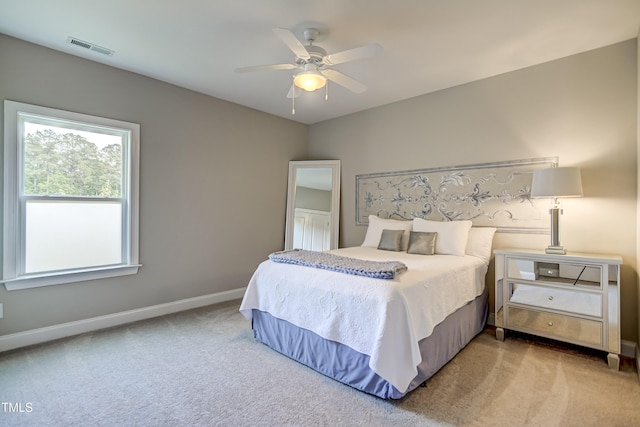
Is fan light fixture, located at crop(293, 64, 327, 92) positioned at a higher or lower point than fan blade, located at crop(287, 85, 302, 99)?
lower

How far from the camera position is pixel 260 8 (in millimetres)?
2279

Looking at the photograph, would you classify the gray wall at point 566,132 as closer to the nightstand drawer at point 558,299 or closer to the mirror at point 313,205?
the nightstand drawer at point 558,299

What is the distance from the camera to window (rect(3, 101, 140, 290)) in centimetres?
Result: 272

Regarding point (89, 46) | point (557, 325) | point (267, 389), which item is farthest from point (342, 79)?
point (557, 325)

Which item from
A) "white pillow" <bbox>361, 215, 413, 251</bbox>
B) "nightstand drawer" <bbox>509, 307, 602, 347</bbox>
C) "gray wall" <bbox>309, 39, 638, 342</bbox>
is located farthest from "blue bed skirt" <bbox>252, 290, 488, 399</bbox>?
"white pillow" <bbox>361, 215, 413, 251</bbox>

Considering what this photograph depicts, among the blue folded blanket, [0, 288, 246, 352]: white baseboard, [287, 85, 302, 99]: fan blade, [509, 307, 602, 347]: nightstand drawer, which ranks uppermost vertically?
[287, 85, 302, 99]: fan blade

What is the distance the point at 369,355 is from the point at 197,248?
9.13 feet

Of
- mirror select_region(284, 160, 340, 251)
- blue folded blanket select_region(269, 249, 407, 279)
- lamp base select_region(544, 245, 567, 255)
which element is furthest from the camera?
mirror select_region(284, 160, 340, 251)

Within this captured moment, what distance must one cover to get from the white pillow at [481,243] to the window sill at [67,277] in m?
3.65

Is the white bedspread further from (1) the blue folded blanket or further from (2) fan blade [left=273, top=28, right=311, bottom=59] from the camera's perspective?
(2) fan blade [left=273, top=28, right=311, bottom=59]

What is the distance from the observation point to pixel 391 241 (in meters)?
3.66

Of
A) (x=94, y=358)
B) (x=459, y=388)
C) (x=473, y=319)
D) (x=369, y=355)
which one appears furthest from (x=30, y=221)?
(x=473, y=319)

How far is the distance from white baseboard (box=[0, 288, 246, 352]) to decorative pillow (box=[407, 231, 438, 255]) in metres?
2.57

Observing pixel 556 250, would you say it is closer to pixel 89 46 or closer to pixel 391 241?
pixel 391 241
